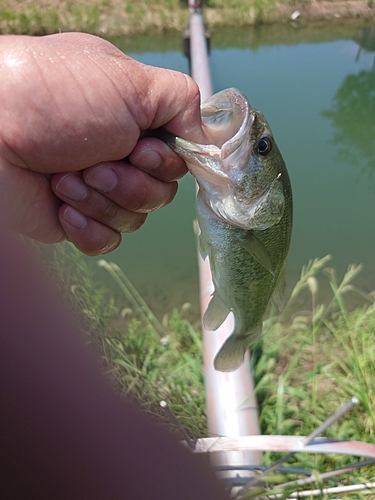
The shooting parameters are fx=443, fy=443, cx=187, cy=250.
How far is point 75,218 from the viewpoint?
5.14ft

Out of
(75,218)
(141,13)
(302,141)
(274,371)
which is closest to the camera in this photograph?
(75,218)

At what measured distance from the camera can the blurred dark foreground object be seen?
52 centimetres

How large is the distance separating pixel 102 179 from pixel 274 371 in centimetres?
198

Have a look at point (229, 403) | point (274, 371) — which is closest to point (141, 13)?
point (274, 371)

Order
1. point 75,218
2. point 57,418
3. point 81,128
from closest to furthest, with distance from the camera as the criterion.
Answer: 1. point 57,418
2. point 81,128
3. point 75,218

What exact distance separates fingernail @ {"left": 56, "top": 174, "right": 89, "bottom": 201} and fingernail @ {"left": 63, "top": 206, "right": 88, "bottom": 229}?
0.07 metres

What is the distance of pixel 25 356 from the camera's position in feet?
1.82

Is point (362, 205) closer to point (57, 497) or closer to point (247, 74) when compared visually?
point (247, 74)

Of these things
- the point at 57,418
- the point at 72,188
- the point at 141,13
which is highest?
the point at 141,13

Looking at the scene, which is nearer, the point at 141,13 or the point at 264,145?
the point at 264,145

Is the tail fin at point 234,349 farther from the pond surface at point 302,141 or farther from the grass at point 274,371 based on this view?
the pond surface at point 302,141

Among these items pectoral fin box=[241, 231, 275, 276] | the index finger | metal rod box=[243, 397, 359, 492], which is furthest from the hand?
metal rod box=[243, 397, 359, 492]

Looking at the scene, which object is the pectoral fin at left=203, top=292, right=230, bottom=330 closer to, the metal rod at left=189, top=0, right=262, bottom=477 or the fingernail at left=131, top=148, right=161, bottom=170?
the fingernail at left=131, top=148, right=161, bottom=170

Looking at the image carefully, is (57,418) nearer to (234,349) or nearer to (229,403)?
(234,349)
